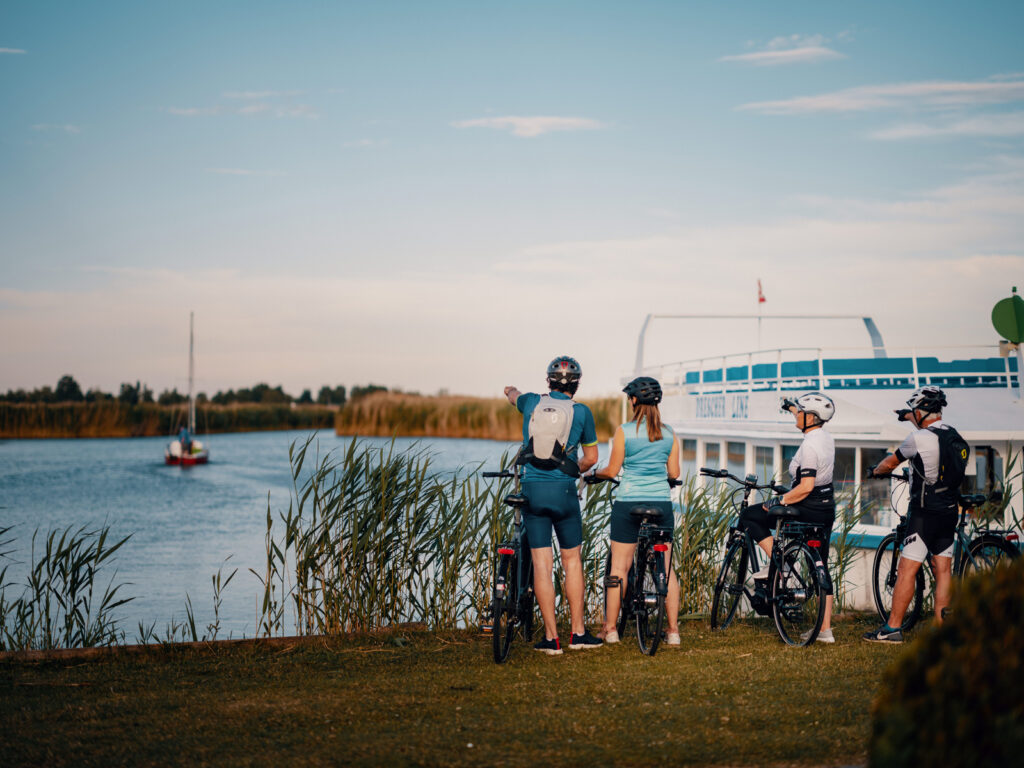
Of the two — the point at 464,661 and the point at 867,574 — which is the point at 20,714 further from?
the point at 867,574

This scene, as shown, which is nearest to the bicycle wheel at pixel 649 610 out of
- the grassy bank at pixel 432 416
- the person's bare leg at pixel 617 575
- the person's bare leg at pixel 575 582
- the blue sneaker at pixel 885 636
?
the person's bare leg at pixel 617 575

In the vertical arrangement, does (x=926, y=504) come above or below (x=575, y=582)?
above

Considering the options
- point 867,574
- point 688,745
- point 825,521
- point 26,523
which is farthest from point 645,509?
point 26,523

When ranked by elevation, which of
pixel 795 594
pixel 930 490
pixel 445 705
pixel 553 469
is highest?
pixel 553 469

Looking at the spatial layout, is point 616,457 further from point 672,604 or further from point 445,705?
point 445,705

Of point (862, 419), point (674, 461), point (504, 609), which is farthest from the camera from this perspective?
point (862, 419)

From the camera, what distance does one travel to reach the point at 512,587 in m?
7.27

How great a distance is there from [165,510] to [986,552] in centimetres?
3200

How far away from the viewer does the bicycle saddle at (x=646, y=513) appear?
7.07 meters

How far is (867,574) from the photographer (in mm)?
13922

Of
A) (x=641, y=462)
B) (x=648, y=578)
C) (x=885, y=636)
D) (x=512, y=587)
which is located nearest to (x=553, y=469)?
(x=641, y=462)

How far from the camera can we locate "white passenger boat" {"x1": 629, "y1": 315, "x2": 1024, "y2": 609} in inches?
562

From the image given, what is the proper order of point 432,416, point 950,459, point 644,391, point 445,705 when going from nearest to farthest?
point 445,705
point 644,391
point 950,459
point 432,416

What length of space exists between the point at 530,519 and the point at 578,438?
65 centimetres
